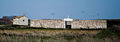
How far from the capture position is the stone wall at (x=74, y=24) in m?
31.8

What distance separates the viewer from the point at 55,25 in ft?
109

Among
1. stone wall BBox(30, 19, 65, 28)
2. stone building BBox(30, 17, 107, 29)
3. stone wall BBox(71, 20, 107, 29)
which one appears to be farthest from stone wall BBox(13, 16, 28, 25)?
stone wall BBox(71, 20, 107, 29)

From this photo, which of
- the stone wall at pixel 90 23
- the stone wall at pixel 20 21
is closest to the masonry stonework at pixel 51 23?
the stone wall at pixel 90 23

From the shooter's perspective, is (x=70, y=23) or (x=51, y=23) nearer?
(x=51, y=23)

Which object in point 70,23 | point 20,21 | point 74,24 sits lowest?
point 74,24

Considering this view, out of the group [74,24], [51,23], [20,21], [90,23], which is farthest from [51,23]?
[20,21]

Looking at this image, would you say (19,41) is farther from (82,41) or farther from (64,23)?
(64,23)

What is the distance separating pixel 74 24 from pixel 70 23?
109cm

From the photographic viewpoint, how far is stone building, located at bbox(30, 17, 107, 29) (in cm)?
3177

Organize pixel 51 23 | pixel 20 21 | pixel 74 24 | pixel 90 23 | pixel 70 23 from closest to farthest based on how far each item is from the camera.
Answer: pixel 90 23 → pixel 74 24 → pixel 51 23 → pixel 70 23 → pixel 20 21

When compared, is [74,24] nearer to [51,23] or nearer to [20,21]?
[51,23]

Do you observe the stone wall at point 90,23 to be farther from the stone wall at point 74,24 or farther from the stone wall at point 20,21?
the stone wall at point 20,21

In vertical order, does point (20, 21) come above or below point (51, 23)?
above

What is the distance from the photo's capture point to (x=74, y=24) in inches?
1305
